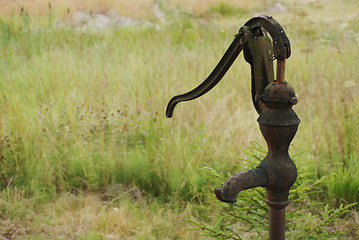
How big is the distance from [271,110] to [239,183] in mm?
182

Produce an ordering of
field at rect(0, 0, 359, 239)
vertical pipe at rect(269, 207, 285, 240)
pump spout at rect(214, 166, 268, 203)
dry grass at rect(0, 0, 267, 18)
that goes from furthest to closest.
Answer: dry grass at rect(0, 0, 267, 18) → field at rect(0, 0, 359, 239) → vertical pipe at rect(269, 207, 285, 240) → pump spout at rect(214, 166, 268, 203)

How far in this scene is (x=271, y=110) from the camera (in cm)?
97

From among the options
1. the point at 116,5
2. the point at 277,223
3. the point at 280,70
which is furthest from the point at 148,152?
the point at 116,5

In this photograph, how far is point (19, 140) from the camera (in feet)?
9.31

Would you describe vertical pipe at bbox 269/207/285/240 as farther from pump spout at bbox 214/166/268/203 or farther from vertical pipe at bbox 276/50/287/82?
vertical pipe at bbox 276/50/287/82

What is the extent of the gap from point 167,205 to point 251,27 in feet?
5.95

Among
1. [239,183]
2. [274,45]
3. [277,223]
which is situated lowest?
[277,223]

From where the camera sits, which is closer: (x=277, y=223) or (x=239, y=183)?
(x=239, y=183)

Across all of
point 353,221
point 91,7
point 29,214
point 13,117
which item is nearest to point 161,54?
point 13,117

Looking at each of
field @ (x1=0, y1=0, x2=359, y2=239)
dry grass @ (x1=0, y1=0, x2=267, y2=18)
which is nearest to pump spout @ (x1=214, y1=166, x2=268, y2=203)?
field @ (x1=0, y1=0, x2=359, y2=239)

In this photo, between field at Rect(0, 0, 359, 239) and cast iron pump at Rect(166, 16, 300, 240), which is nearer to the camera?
cast iron pump at Rect(166, 16, 300, 240)

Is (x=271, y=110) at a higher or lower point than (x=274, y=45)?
lower

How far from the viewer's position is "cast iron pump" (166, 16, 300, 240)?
92cm

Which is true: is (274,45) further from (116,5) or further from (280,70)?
(116,5)
